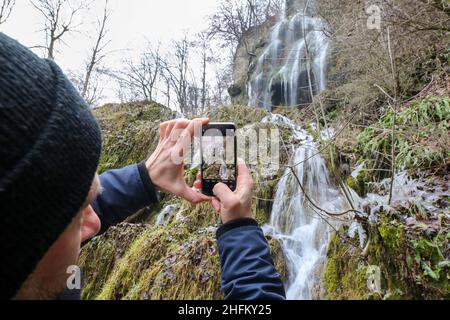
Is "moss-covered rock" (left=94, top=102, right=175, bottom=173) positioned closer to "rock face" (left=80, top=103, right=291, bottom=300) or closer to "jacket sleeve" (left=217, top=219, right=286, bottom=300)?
"rock face" (left=80, top=103, right=291, bottom=300)

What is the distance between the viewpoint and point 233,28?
20.5 m

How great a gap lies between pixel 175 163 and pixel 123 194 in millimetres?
260

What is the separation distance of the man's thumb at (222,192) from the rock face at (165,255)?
1.88 meters

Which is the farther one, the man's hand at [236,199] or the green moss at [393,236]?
the green moss at [393,236]

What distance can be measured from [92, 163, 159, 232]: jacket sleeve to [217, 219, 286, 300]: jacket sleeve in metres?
0.43

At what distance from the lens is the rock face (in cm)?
272

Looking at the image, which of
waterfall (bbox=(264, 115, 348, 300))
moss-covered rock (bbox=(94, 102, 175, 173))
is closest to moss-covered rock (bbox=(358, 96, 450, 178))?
waterfall (bbox=(264, 115, 348, 300))

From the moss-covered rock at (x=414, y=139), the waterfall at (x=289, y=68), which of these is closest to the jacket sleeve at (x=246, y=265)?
the moss-covered rock at (x=414, y=139)

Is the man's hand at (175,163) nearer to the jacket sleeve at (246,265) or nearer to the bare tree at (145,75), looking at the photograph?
the jacket sleeve at (246,265)

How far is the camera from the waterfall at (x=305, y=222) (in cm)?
291

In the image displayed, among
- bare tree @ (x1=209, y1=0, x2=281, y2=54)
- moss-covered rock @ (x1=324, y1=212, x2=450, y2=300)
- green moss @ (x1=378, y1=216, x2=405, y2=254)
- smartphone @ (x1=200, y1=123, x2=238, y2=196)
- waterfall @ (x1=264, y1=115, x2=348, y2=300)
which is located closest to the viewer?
smartphone @ (x1=200, y1=123, x2=238, y2=196)
